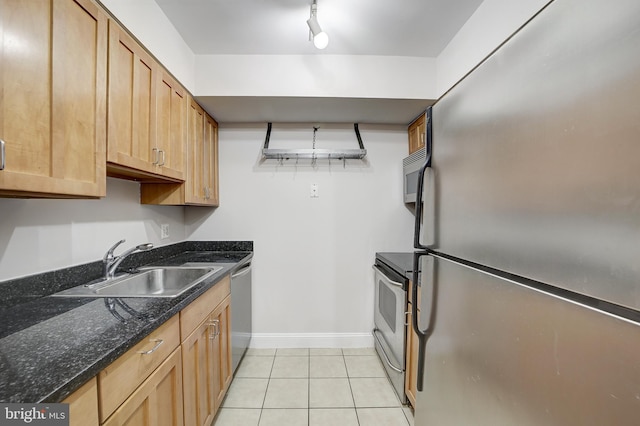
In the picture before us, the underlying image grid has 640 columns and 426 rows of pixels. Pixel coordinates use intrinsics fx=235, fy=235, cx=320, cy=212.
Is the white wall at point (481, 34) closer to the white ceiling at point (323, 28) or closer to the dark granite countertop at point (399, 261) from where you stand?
the white ceiling at point (323, 28)

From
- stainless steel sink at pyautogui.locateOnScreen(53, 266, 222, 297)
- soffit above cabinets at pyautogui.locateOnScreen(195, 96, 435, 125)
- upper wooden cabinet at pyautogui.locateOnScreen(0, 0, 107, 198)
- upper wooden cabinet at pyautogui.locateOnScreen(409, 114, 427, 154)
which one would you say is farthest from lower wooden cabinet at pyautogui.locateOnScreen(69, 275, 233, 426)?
upper wooden cabinet at pyautogui.locateOnScreen(409, 114, 427, 154)

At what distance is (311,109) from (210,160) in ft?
3.35

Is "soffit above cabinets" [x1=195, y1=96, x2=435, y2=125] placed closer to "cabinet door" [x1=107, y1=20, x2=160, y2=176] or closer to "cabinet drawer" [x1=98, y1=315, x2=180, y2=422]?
"cabinet door" [x1=107, y1=20, x2=160, y2=176]

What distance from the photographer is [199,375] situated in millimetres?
1235

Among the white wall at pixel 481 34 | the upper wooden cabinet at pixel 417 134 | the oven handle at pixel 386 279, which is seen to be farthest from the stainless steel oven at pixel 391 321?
the white wall at pixel 481 34

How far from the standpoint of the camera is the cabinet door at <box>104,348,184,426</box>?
76 centimetres

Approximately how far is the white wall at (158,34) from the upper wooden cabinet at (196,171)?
0.68 ft

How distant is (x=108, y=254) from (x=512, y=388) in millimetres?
1860

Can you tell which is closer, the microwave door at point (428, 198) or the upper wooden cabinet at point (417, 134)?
the microwave door at point (428, 198)

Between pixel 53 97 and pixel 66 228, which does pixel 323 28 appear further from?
pixel 66 228

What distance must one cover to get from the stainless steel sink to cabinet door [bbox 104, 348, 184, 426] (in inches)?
12.5

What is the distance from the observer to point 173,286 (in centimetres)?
166

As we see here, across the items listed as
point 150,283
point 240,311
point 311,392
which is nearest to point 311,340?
point 311,392

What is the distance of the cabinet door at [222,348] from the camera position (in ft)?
4.81
